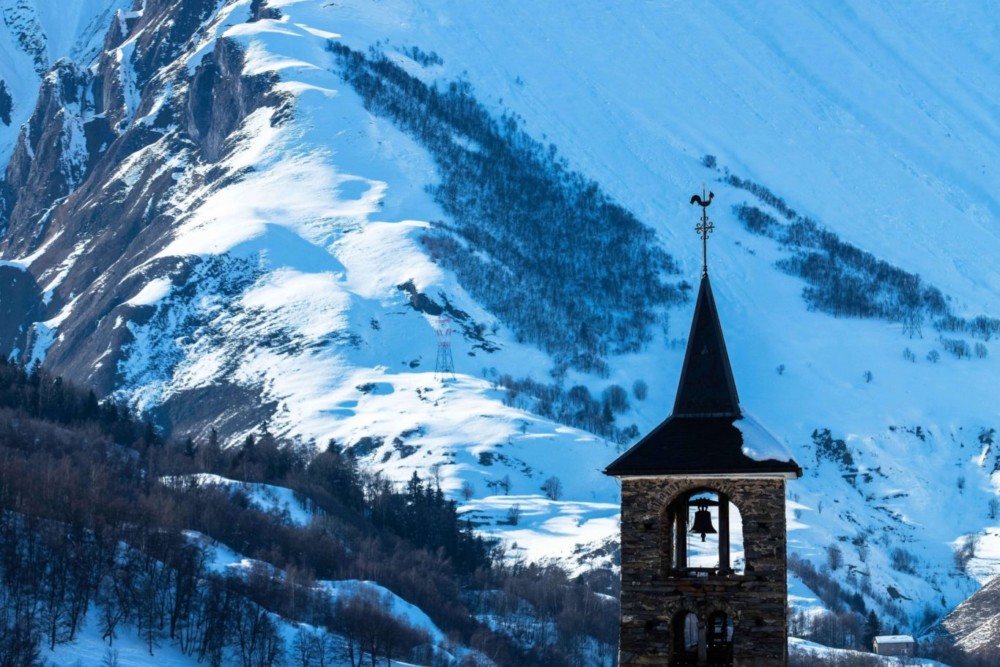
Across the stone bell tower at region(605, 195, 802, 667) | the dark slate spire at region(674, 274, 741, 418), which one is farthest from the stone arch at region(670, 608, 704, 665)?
the dark slate spire at region(674, 274, 741, 418)

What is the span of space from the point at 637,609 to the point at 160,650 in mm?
127746

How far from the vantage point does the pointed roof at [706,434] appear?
6262 centimetres

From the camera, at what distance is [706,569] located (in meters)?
63.1

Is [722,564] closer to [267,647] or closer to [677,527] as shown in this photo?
[677,527]

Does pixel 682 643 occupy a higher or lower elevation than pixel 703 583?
lower

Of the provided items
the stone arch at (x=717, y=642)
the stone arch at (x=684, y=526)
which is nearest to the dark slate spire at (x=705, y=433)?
the stone arch at (x=684, y=526)

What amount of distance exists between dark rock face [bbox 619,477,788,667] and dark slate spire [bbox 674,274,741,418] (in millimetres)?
2917

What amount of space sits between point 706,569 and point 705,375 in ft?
19.6

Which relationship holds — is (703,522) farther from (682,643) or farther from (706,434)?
(682,643)

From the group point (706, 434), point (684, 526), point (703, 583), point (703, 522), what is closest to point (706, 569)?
point (703, 583)

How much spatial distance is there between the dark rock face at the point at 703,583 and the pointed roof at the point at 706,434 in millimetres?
471

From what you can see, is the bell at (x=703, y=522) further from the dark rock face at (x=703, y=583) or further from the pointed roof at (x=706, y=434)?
the dark rock face at (x=703, y=583)

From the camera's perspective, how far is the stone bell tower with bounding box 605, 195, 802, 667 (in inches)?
2450

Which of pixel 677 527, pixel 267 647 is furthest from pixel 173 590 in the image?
pixel 677 527
